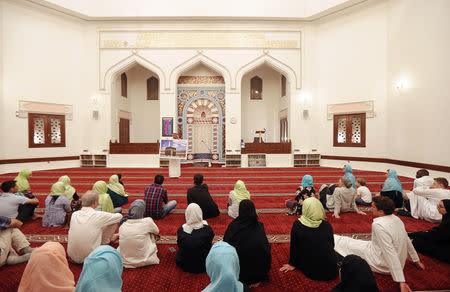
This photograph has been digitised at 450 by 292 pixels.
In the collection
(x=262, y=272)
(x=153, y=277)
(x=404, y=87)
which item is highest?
(x=404, y=87)

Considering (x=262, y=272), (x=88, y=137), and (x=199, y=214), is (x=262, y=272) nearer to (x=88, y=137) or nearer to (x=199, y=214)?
(x=199, y=214)

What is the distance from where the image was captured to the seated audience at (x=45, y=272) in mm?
1057

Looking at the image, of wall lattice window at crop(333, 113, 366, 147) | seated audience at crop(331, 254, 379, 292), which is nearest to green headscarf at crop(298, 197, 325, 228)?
seated audience at crop(331, 254, 379, 292)

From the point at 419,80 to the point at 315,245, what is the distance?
5474 mm

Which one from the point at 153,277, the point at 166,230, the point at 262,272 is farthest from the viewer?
the point at 166,230

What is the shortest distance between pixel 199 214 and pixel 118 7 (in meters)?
7.72

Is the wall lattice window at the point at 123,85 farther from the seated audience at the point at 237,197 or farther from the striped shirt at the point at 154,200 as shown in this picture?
the seated audience at the point at 237,197

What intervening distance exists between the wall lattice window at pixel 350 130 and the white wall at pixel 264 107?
2521mm

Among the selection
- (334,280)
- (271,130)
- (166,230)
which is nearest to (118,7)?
(271,130)

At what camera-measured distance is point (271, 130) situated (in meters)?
9.09

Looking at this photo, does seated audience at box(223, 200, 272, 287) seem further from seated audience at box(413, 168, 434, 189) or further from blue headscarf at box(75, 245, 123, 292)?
seated audience at box(413, 168, 434, 189)

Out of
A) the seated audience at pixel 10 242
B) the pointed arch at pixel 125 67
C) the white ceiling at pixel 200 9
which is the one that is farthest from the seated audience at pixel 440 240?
the pointed arch at pixel 125 67

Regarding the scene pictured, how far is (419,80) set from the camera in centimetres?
491

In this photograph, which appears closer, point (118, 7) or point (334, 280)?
point (334, 280)
